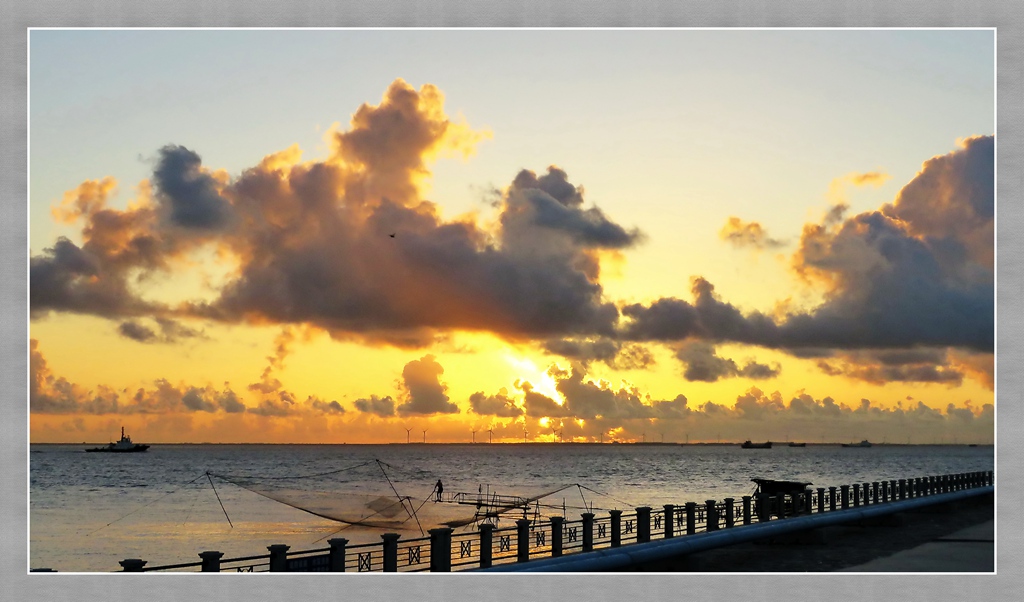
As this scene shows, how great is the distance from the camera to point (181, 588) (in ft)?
43.6

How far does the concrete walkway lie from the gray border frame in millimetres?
4038

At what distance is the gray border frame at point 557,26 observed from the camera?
13945mm

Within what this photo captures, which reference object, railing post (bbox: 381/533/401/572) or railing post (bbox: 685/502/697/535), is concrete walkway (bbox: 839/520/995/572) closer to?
railing post (bbox: 685/502/697/535)

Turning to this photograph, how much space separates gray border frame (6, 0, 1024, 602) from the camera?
1395 cm

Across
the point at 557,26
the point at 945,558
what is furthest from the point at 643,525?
the point at 557,26

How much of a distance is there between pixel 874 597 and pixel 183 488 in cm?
11811

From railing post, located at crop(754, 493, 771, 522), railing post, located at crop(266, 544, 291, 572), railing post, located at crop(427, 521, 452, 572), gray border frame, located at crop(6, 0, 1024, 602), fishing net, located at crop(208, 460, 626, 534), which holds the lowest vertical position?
fishing net, located at crop(208, 460, 626, 534)

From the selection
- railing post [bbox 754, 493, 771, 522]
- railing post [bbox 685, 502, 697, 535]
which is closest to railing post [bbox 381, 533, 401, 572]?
railing post [bbox 685, 502, 697, 535]

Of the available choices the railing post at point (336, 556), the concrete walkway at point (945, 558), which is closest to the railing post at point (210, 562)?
the railing post at point (336, 556)
